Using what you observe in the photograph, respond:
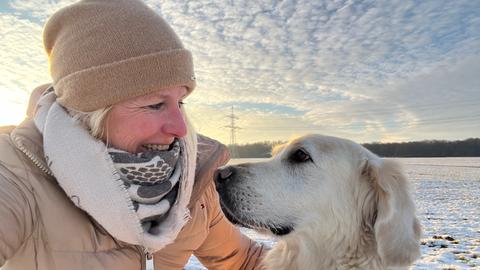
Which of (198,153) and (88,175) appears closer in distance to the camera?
(88,175)

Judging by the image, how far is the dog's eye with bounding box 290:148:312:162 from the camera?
2.87 m

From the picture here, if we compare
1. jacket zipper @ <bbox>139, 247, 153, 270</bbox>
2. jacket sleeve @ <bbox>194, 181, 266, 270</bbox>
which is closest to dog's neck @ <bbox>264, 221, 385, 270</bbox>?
jacket sleeve @ <bbox>194, 181, 266, 270</bbox>

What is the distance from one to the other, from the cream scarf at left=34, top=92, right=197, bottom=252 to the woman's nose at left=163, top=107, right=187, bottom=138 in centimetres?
33

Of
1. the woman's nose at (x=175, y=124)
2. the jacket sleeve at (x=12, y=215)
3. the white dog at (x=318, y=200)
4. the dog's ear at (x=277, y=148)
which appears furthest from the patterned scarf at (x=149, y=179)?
the dog's ear at (x=277, y=148)

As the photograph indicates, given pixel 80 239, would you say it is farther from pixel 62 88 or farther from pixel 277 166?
pixel 277 166

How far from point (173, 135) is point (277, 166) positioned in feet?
3.37

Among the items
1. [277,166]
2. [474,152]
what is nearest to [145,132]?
[277,166]

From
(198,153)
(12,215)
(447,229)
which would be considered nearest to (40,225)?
(12,215)

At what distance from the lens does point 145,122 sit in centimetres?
201

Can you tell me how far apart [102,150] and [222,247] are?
1.40 m

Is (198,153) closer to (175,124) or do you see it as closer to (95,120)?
(175,124)

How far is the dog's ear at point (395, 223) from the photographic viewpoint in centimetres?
232

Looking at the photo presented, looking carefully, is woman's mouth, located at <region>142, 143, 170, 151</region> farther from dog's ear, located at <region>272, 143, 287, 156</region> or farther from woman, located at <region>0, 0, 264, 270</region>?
dog's ear, located at <region>272, 143, 287, 156</region>

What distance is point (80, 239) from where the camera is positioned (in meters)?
1.81
